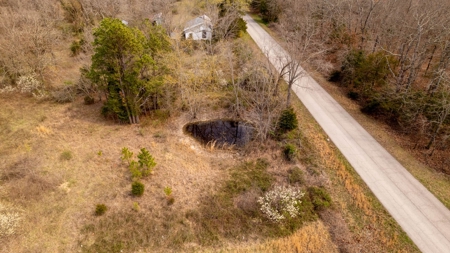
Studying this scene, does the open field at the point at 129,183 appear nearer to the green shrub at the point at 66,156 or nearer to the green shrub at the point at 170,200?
the green shrub at the point at 66,156

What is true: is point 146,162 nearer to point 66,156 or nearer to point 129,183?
point 129,183

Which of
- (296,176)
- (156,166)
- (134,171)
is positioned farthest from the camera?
(156,166)

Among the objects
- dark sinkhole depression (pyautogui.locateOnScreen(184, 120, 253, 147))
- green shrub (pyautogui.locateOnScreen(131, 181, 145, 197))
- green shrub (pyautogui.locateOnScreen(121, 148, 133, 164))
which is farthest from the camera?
dark sinkhole depression (pyautogui.locateOnScreen(184, 120, 253, 147))

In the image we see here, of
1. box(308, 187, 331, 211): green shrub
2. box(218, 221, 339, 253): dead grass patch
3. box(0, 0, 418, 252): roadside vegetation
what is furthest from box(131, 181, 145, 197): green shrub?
box(308, 187, 331, 211): green shrub

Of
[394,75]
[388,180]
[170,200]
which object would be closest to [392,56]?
[394,75]

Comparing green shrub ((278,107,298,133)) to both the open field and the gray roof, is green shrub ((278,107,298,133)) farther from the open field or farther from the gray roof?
the gray roof
